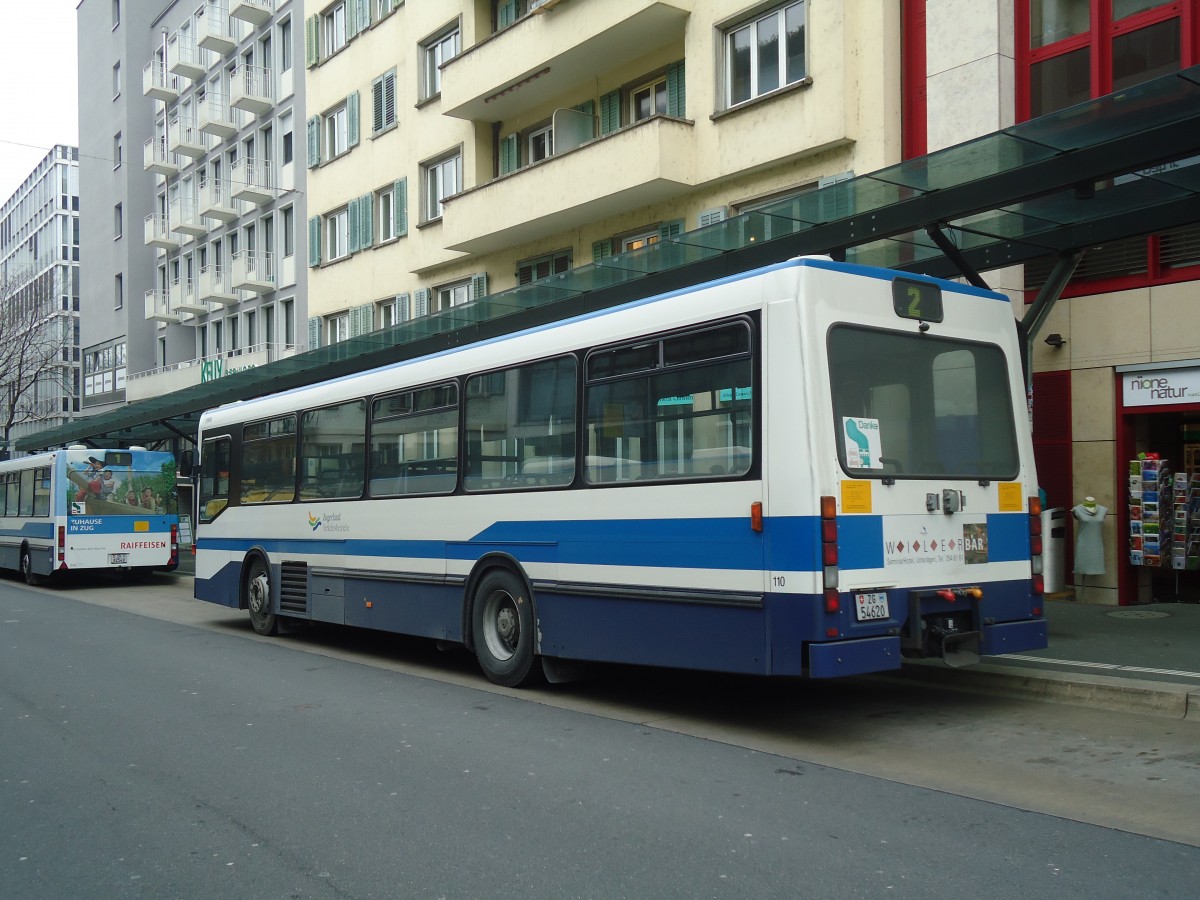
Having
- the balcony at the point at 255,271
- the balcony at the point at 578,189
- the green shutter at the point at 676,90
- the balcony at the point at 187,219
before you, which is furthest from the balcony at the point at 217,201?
the green shutter at the point at 676,90

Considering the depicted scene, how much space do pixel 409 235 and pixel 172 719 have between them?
21.1 m

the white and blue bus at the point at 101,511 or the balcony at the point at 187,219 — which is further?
the balcony at the point at 187,219

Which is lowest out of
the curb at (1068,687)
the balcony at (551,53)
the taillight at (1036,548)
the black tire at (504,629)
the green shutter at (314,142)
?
the curb at (1068,687)

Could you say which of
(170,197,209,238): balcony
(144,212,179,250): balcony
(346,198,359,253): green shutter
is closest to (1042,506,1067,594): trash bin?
(346,198,359,253): green shutter

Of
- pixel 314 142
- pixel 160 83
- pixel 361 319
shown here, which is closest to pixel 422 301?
pixel 361 319

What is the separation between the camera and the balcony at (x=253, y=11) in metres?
37.9

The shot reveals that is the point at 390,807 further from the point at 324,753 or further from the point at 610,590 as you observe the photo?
the point at 610,590

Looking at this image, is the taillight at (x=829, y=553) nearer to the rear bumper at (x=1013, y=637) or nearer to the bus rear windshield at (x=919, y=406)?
the bus rear windshield at (x=919, y=406)

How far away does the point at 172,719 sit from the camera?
8.62 m

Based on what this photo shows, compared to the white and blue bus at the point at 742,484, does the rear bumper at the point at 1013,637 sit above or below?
below

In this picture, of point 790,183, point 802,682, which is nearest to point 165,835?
point 802,682

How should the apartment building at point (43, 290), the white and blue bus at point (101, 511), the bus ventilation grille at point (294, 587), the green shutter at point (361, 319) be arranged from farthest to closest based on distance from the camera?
the apartment building at point (43, 290) → the green shutter at point (361, 319) → the white and blue bus at point (101, 511) → the bus ventilation grille at point (294, 587)

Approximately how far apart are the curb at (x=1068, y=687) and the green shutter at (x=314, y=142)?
27592 mm

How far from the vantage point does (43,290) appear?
55688 mm
